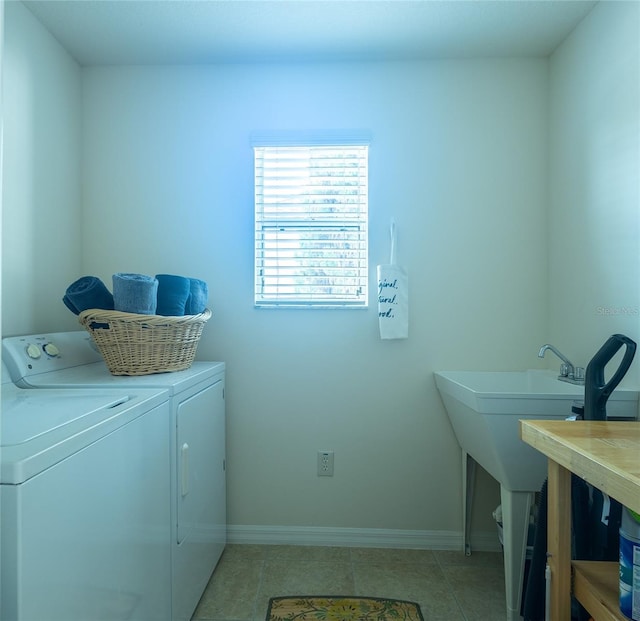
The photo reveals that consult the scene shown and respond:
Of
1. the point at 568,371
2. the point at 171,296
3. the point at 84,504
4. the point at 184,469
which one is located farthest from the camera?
the point at 568,371

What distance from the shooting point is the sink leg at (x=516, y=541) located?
61.7 inches

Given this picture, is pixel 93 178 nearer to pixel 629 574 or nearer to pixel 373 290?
pixel 373 290

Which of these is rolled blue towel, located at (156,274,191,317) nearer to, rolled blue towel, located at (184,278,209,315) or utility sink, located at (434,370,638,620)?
rolled blue towel, located at (184,278,209,315)

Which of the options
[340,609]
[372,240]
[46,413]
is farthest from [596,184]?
[46,413]

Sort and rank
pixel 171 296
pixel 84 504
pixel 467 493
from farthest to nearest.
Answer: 1. pixel 467 493
2. pixel 171 296
3. pixel 84 504

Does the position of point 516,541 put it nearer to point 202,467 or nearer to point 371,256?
point 202,467

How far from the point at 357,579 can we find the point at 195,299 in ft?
4.58

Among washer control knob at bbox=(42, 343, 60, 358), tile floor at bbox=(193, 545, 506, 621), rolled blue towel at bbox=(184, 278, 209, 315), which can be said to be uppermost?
rolled blue towel at bbox=(184, 278, 209, 315)

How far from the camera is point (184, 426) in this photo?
5.05 feet

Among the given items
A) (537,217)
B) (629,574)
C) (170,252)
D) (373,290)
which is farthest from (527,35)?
(629,574)

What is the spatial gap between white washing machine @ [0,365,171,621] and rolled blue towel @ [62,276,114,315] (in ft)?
1.07

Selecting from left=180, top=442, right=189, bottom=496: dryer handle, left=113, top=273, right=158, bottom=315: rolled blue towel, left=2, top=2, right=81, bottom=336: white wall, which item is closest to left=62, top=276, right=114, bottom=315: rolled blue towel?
left=113, top=273, right=158, bottom=315: rolled blue towel

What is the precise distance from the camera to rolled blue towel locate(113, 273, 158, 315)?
63.5 inches

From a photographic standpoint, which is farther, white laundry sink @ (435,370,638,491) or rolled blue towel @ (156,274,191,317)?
rolled blue towel @ (156,274,191,317)
